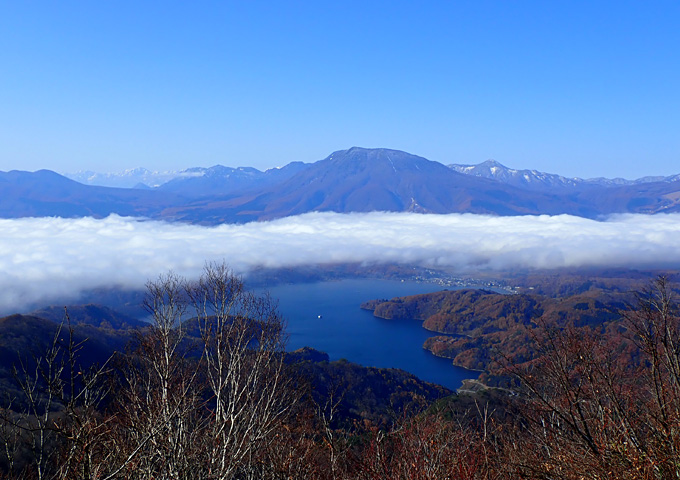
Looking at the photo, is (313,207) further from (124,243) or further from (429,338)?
(429,338)

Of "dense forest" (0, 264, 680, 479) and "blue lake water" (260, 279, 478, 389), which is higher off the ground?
"dense forest" (0, 264, 680, 479)

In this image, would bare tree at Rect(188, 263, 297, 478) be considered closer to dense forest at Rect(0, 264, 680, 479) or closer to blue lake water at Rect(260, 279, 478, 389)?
dense forest at Rect(0, 264, 680, 479)

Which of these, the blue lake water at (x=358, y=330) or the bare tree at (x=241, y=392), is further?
the blue lake water at (x=358, y=330)

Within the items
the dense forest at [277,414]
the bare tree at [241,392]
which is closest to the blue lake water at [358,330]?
the dense forest at [277,414]

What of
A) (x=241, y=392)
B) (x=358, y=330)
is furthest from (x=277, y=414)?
(x=358, y=330)

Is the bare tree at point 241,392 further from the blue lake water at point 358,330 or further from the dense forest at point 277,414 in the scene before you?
the blue lake water at point 358,330

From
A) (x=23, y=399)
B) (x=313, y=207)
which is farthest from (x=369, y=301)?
(x=313, y=207)

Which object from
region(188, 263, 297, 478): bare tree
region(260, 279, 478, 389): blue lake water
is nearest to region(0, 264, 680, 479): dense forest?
region(188, 263, 297, 478): bare tree

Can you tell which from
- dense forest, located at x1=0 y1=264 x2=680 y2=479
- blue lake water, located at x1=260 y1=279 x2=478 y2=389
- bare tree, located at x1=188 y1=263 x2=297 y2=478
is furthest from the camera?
blue lake water, located at x1=260 y1=279 x2=478 y2=389
